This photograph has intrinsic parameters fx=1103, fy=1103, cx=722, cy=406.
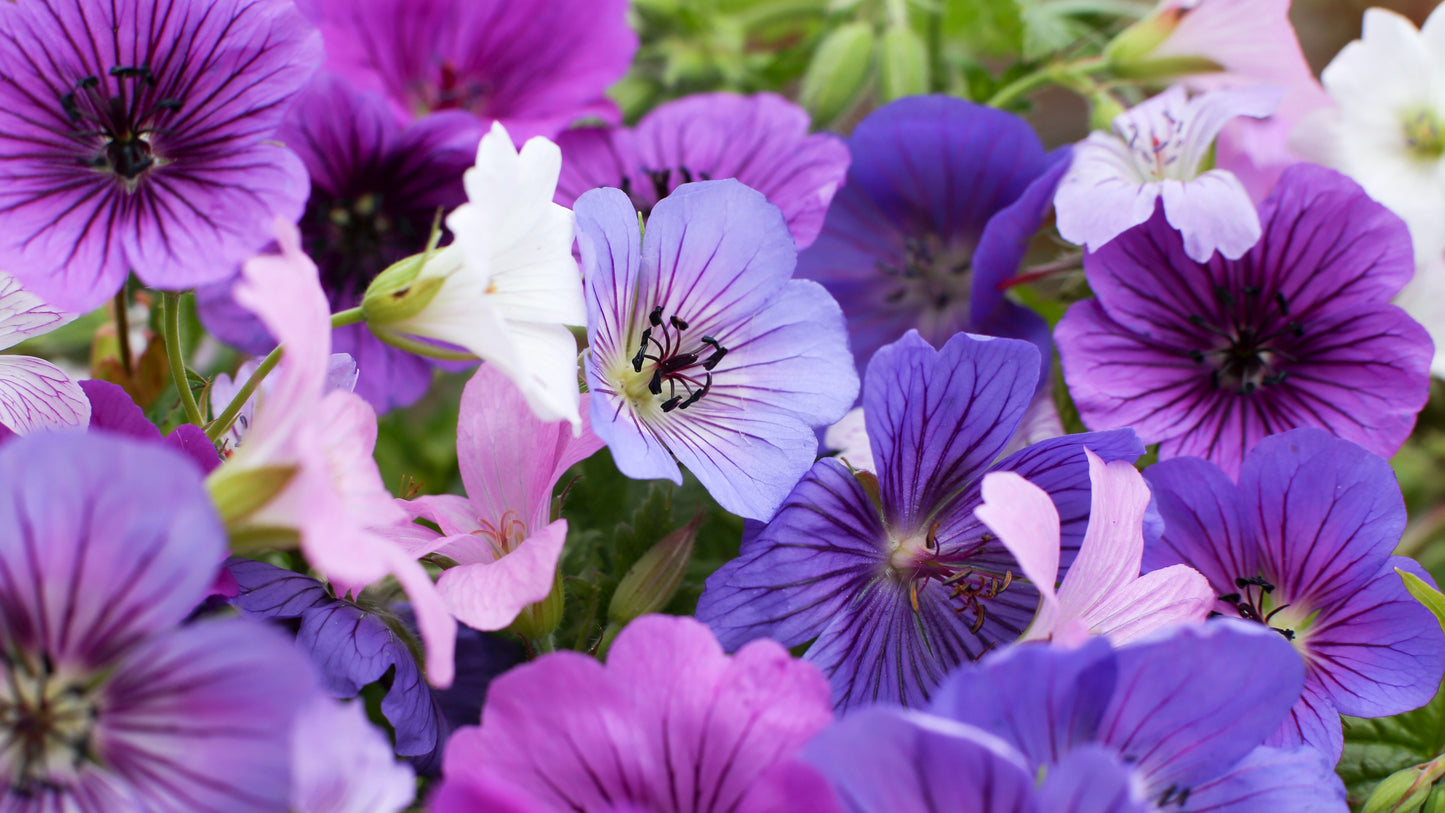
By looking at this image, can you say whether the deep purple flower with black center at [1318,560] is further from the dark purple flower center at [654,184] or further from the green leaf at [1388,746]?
the dark purple flower center at [654,184]

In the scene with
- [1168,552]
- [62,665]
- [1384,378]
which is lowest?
[62,665]

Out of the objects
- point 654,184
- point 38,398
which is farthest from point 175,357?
point 654,184

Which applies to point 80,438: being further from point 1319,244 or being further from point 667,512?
point 1319,244

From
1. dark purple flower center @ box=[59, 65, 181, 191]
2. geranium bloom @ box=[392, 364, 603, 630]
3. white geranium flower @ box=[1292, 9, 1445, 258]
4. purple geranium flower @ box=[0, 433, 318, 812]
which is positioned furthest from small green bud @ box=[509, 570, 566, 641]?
white geranium flower @ box=[1292, 9, 1445, 258]

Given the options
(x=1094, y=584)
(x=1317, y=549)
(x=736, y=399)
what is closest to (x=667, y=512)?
(x=736, y=399)

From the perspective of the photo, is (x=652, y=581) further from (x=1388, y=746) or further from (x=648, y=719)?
(x=1388, y=746)

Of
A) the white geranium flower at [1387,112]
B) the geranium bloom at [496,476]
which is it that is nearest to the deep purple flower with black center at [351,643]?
the geranium bloom at [496,476]
